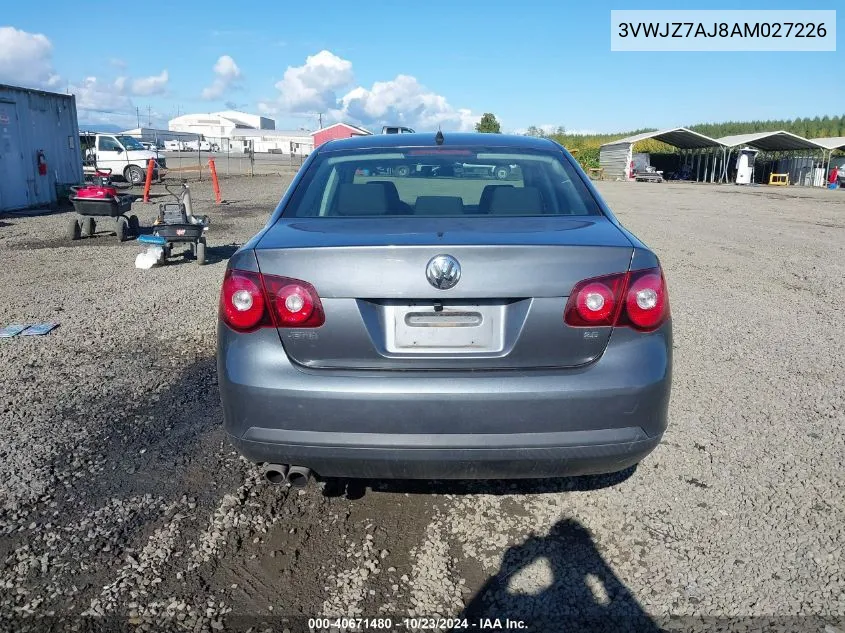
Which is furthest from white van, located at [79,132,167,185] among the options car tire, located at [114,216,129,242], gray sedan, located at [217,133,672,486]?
gray sedan, located at [217,133,672,486]

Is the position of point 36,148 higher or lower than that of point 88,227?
higher

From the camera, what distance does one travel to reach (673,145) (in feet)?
189

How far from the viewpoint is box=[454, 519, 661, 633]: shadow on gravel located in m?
2.44

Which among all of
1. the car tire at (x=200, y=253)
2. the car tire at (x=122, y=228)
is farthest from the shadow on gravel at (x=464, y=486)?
the car tire at (x=122, y=228)

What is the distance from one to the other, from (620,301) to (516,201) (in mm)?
962

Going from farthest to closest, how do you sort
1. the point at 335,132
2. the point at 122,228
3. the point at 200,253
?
1. the point at 335,132
2. the point at 122,228
3. the point at 200,253

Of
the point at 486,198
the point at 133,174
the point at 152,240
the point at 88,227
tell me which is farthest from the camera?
the point at 133,174

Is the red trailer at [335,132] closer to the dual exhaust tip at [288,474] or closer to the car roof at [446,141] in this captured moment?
the car roof at [446,141]

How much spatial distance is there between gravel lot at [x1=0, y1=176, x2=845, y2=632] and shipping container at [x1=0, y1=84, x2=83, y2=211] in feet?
45.2

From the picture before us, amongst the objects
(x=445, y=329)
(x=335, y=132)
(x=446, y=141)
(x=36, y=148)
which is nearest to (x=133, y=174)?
(x=36, y=148)

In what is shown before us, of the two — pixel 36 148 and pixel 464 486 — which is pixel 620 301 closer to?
pixel 464 486

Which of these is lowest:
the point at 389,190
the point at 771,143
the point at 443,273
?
the point at 443,273

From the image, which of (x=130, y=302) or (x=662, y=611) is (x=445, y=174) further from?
(x=130, y=302)

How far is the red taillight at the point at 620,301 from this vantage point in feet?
8.14
